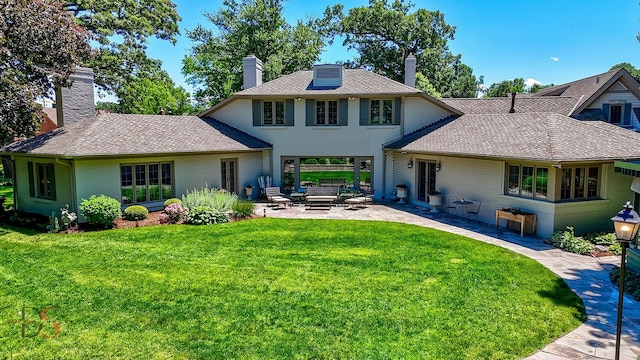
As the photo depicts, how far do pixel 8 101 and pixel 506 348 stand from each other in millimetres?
17733

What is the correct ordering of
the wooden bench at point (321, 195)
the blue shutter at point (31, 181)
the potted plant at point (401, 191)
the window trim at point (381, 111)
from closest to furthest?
the blue shutter at point (31, 181)
the wooden bench at point (321, 195)
the potted plant at point (401, 191)
the window trim at point (381, 111)

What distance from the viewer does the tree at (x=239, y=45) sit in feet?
114

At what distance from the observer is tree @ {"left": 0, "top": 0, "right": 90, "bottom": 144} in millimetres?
13586

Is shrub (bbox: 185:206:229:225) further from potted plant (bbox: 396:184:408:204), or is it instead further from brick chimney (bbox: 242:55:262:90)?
brick chimney (bbox: 242:55:262:90)

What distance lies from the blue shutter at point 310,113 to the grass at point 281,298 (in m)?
9.29

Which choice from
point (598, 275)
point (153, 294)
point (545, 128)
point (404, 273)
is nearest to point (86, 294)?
point (153, 294)

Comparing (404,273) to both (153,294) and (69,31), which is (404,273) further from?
(69,31)

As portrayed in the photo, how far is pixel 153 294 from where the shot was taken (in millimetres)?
7863

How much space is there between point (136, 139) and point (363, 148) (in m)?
10.9

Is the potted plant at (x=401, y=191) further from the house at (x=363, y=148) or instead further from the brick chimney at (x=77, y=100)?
the brick chimney at (x=77, y=100)

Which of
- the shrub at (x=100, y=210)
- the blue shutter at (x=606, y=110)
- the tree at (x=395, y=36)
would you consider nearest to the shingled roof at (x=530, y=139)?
the blue shutter at (x=606, y=110)

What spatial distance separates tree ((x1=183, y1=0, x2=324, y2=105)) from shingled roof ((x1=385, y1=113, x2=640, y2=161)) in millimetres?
20335

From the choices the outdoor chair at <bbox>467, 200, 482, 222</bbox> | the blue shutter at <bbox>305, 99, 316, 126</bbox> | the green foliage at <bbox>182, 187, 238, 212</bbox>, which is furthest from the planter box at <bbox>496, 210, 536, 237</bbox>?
the blue shutter at <bbox>305, 99, 316, 126</bbox>

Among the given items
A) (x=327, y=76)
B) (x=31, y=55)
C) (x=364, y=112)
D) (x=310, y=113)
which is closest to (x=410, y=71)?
(x=364, y=112)
